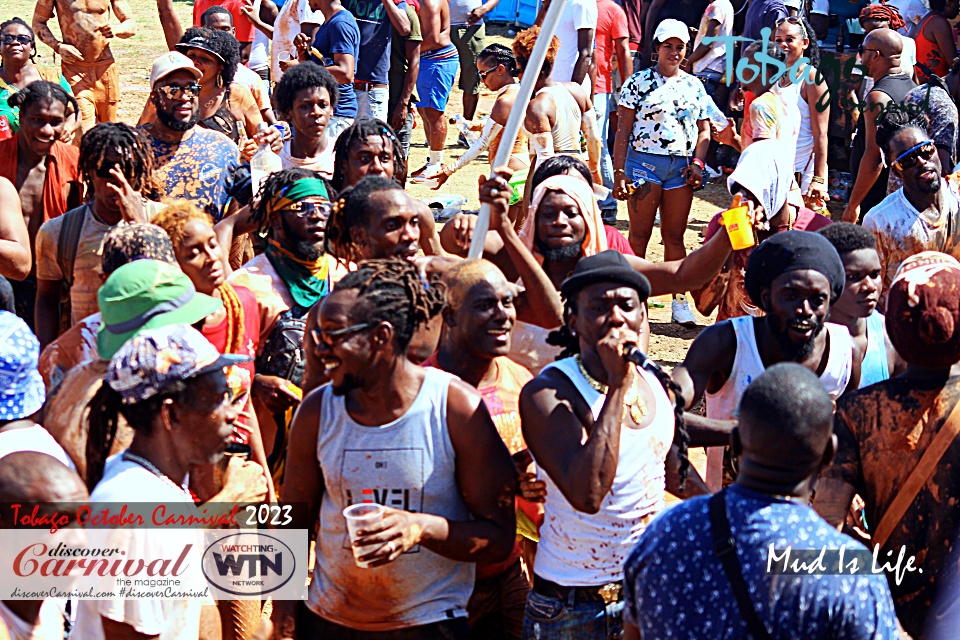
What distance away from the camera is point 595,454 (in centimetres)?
315

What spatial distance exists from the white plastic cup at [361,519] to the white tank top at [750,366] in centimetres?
167

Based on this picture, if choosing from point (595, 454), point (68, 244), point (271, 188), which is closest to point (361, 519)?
point (595, 454)

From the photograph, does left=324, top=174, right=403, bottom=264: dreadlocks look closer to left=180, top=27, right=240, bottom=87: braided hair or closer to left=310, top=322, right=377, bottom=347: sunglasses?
left=310, top=322, right=377, bottom=347: sunglasses

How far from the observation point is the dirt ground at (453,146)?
884cm

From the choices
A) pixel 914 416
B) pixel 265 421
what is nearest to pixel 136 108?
pixel 265 421

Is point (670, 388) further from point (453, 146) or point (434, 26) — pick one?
A: point (453, 146)

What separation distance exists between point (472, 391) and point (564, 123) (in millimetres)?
5440

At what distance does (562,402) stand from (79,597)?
1.44 meters

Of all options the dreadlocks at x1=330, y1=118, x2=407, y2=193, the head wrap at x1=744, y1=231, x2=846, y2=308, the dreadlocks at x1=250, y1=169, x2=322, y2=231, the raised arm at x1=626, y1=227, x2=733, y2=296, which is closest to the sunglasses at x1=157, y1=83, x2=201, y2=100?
the dreadlocks at x1=330, y1=118, x2=407, y2=193

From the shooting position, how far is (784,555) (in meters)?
2.36

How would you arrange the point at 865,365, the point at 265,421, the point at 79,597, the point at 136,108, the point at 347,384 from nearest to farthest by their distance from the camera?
the point at 79,597 → the point at 347,384 → the point at 865,365 → the point at 265,421 → the point at 136,108

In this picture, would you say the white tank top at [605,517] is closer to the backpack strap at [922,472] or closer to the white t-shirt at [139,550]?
the backpack strap at [922,472]

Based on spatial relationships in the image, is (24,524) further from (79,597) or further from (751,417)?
(751,417)

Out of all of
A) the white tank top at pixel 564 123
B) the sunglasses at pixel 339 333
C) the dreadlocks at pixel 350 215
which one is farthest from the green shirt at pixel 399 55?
the sunglasses at pixel 339 333
